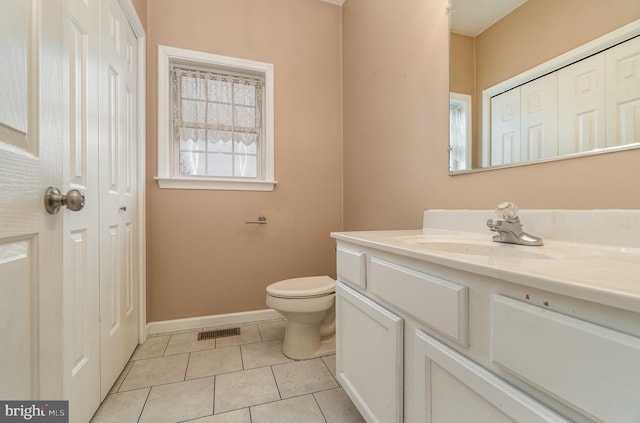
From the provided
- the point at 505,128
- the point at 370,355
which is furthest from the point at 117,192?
the point at 505,128

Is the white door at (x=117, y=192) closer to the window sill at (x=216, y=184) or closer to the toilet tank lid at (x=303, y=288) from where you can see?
the window sill at (x=216, y=184)

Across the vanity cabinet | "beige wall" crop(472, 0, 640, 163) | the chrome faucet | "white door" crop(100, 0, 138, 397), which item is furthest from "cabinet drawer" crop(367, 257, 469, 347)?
"white door" crop(100, 0, 138, 397)

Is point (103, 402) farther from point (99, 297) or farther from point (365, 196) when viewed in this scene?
point (365, 196)

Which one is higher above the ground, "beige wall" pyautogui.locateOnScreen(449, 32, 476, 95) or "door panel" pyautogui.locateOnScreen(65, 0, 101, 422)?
"beige wall" pyautogui.locateOnScreen(449, 32, 476, 95)

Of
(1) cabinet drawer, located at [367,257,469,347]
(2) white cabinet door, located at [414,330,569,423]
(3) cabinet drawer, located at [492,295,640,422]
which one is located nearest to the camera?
(3) cabinet drawer, located at [492,295,640,422]

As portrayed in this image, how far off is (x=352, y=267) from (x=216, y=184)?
56.0 inches

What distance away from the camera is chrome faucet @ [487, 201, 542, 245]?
0.81m

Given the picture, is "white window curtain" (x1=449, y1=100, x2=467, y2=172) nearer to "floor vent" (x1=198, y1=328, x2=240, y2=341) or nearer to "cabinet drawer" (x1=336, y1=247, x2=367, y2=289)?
"cabinet drawer" (x1=336, y1=247, x2=367, y2=289)

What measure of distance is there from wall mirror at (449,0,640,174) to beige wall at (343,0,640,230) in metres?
0.05

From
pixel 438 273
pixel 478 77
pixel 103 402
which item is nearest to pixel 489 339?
pixel 438 273

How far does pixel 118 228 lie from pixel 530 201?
→ 188cm

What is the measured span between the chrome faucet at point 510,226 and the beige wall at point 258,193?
152 cm

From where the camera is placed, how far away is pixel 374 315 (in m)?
0.85

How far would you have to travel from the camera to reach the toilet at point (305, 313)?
1500 mm
